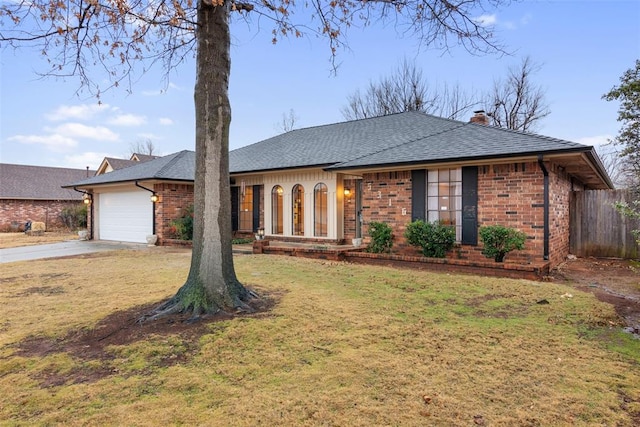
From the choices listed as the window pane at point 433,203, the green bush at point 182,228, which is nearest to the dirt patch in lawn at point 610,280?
the window pane at point 433,203

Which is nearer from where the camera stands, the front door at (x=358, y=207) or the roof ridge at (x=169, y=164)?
the front door at (x=358, y=207)

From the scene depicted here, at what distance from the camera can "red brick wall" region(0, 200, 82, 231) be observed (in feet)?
83.4

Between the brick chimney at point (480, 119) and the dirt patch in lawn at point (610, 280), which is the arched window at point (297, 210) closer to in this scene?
the brick chimney at point (480, 119)

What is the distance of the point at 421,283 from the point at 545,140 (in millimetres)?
4671

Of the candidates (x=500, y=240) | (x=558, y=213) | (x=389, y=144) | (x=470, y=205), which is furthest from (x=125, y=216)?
(x=558, y=213)

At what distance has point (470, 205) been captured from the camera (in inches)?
348

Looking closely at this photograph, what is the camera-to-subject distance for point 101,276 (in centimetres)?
781

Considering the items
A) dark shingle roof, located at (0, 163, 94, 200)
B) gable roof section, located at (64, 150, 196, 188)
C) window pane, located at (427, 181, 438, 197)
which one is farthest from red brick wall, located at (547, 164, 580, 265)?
dark shingle roof, located at (0, 163, 94, 200)

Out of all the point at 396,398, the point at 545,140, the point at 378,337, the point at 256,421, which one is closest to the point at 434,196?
the point at 545,140

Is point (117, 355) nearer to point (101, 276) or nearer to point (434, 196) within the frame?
point (101, 276)

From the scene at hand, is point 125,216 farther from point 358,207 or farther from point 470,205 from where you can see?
point 470,205

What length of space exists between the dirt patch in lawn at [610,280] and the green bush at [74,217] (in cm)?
2550

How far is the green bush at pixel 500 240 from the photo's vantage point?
7793 mm

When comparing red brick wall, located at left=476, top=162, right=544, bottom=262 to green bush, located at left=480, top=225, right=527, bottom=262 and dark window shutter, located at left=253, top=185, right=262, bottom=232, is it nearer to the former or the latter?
green bush, located at left=480, top=225, right=527, bottom=262
